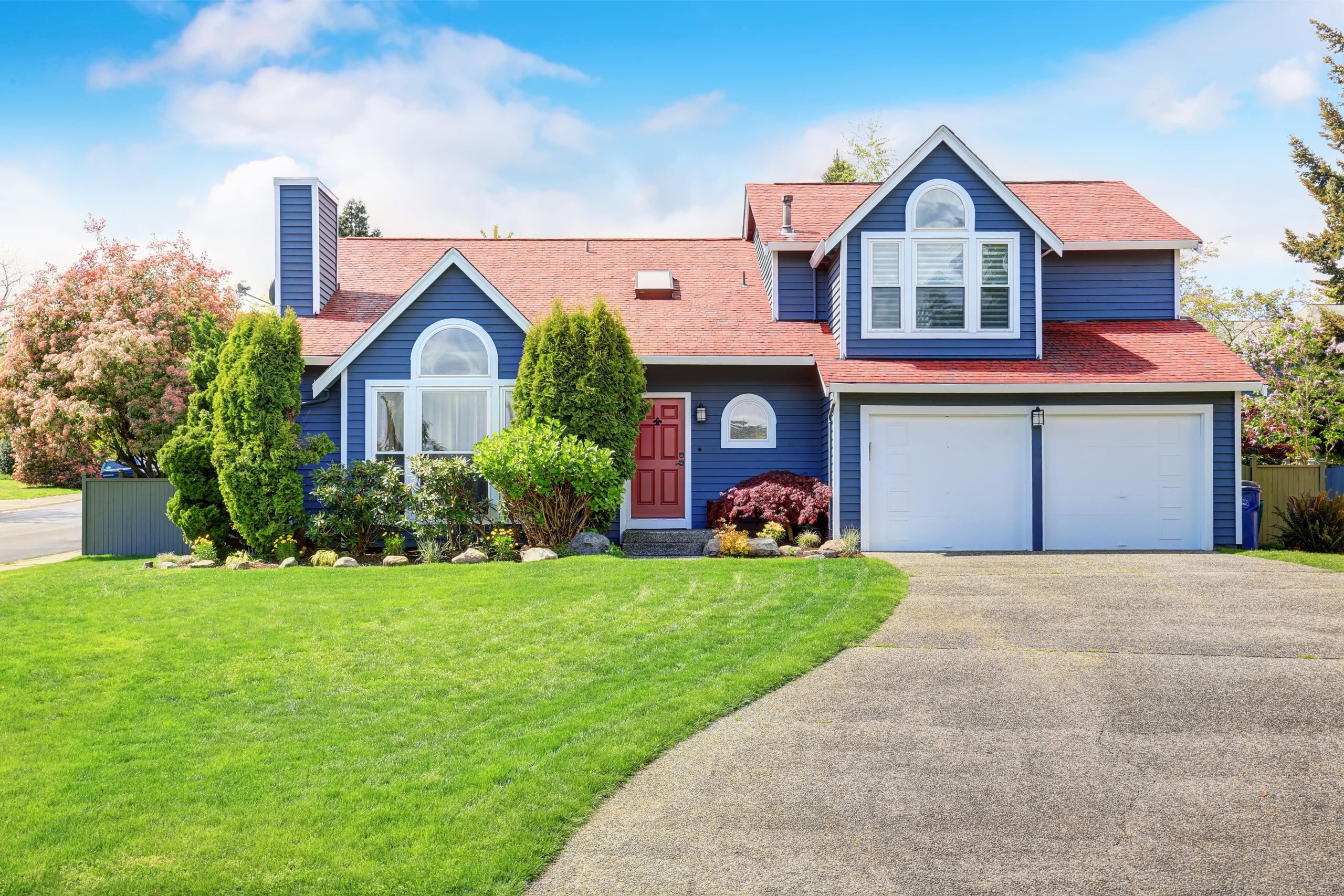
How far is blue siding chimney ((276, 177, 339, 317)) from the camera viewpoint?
669 inches

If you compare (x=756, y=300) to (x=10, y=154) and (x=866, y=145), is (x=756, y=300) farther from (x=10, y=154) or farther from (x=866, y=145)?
(x=866, y=145)

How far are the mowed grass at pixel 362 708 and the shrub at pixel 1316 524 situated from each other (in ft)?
24.6

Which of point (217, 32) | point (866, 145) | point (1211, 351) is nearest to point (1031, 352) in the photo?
point (1211, 351)

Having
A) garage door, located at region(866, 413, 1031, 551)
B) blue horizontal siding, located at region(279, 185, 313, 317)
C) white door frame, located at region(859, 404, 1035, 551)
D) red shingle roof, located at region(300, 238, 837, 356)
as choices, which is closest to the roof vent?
red shingle roof, located at region(300, 238, 837, 356)

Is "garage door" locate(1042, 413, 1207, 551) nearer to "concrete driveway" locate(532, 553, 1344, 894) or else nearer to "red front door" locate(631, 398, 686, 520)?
"red front door" locate(631, 398, 686, 520)

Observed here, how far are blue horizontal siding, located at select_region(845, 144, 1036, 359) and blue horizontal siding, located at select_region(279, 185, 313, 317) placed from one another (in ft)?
30.6

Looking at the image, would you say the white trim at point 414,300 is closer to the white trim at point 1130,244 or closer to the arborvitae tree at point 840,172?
the white trim at point 1130,244

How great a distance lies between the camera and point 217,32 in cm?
1271

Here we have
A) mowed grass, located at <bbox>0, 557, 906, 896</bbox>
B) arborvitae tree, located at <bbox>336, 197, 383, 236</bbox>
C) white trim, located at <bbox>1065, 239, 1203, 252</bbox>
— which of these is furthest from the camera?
arborvitae tree, located at <bbox>336, 197, 383, 236</bbox>

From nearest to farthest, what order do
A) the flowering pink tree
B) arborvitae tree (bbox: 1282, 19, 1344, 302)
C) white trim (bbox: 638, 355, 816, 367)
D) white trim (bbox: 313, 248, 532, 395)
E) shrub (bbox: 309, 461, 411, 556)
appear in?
shrub (bbox: 309, 461, 411, 556) → white trim (bbox: 313, 248, 532, 395) → white trim (bbox: 638, 355, 816, 367) → the flowering pink tree → arborvitae tree (bbox: 1282, 19, 1344, 302)

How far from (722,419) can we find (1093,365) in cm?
571

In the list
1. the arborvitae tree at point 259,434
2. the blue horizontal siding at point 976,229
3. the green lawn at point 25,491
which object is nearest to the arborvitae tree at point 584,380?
the arborvitae tree at point 259,434

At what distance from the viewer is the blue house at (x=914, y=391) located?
14453mm

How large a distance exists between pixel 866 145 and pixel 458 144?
1974cm
